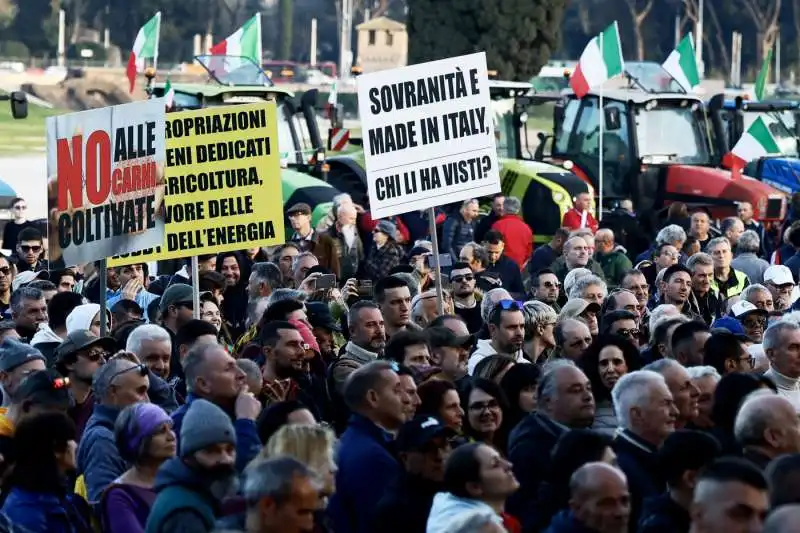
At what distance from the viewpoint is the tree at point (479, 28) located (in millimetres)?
35906

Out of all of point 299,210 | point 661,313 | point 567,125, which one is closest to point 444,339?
point 661,313

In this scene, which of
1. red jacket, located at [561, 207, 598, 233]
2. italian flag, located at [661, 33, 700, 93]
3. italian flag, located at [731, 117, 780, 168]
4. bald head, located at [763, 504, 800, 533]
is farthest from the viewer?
italian flag, located at [661, 33, 700, 93]

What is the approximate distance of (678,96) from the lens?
2611 centimetres

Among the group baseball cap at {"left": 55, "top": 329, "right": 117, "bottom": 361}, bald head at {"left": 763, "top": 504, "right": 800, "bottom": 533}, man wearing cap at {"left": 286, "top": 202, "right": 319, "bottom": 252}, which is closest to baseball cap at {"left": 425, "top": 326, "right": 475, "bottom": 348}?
baseball cap at {"left": 55, "top": 329, "right": 117, "bottom": 361}

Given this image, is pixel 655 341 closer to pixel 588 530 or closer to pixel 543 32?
pixel 588 530

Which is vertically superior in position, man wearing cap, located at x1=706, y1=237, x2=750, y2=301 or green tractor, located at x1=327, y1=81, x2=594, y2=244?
green tractor, located at x1=327, y1=81, x2=594, y2=244

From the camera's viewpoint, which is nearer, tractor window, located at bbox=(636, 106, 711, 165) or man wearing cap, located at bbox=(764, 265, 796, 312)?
man wearing cap, located at bbox=(764, 265, 796, 312)

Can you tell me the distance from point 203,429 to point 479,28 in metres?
29.9

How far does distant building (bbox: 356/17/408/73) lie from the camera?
85000 mm

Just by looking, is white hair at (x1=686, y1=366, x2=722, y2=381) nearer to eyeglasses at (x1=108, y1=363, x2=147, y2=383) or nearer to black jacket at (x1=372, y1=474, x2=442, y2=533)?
black jacket at (x1=372, y1=474, x2=442, y2=533)

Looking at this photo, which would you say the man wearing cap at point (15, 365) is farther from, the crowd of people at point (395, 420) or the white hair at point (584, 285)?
the white hair at point (584, 285)

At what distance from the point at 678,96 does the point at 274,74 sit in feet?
170

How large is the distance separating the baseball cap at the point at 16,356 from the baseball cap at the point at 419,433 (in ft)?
7.93

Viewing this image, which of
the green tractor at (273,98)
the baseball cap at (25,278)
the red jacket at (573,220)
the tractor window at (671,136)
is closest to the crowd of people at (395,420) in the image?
the baseball cap at (25,278)
